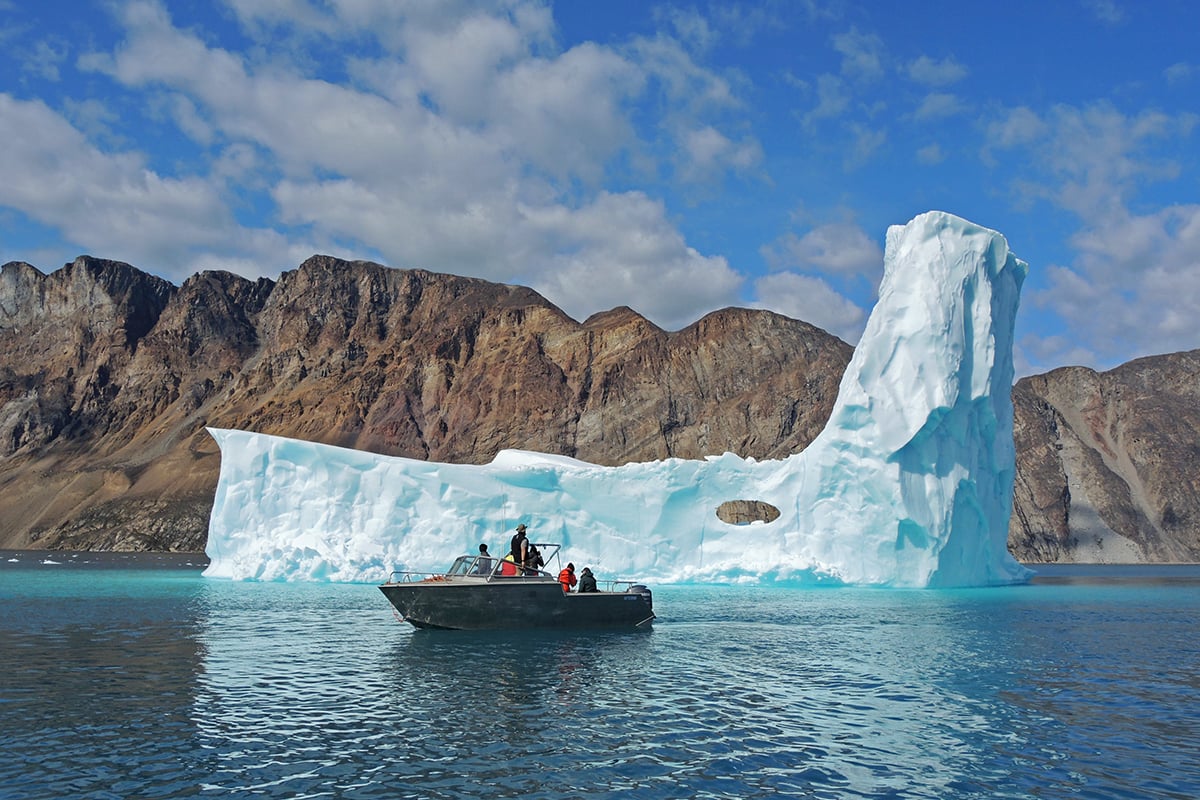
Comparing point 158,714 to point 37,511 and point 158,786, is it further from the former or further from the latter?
point 37,511

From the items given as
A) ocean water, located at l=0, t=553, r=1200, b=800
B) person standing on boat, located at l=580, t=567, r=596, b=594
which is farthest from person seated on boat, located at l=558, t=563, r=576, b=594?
ocean water, located at l=0, t=553, r=1200, b=800

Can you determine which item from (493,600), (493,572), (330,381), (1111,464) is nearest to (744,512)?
(1111,464)

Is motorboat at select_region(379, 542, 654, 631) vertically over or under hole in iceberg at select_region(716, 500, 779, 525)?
under

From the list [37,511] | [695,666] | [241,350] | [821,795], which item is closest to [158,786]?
[821,795]

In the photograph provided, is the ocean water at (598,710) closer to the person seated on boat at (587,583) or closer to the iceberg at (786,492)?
the person seated on boat at (587,583)

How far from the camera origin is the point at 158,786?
35.2ft

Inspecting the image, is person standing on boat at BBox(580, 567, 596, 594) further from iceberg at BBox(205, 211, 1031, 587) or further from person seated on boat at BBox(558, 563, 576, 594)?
iceberg at BBox(205, 211, 1031, 587)

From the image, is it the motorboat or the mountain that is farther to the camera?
the mountain

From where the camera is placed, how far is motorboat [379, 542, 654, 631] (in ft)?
80.7

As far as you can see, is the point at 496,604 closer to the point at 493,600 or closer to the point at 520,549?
the point at 493,600

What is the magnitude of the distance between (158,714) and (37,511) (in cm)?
14110

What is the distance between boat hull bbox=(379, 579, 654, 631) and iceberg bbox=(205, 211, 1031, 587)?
14932mm

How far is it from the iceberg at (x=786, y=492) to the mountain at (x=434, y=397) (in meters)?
74.2

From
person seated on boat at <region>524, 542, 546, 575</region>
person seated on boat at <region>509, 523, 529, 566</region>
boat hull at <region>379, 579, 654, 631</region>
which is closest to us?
boat hull at <region>379, 579, 654, 631</region>
